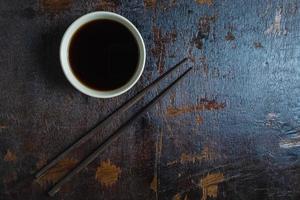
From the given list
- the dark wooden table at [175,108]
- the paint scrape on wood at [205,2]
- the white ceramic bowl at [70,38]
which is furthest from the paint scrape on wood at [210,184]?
the paint scrape on wood at [205,2]

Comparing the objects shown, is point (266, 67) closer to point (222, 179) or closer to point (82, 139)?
point (222, 179)

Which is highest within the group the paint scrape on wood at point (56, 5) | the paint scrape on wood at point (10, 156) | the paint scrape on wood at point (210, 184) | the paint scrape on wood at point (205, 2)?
the paint scrape on wood at point (205, 2)

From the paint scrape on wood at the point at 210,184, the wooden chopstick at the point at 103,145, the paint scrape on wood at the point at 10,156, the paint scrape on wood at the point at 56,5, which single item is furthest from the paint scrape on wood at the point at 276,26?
the paint scrape on wood at the point at 10,156

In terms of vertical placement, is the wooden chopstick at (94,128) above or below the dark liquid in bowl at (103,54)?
below

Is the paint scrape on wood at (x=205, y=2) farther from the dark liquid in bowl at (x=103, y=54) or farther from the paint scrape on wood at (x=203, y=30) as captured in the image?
the dark liquid in bowl at (x=103, y=54)

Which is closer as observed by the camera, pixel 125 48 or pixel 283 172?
pixel 125 48

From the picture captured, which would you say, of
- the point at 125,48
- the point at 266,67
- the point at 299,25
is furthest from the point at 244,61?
the point at 125,48

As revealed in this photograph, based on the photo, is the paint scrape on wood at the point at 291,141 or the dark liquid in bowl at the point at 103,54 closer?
the dark liquid in bowl at the point at 103,54

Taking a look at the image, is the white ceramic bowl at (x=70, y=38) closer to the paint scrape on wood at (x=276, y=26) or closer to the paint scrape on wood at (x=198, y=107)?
the paint scrape on wood at (x=198, y=107)
